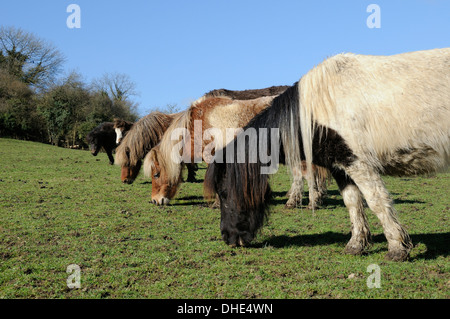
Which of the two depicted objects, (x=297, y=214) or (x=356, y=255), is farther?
(x=297, y=214)

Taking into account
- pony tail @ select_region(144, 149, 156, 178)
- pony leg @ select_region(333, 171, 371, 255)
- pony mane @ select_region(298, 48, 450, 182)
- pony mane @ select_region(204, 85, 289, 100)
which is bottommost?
pony leg @ select_region(333, 171, 371, 255)

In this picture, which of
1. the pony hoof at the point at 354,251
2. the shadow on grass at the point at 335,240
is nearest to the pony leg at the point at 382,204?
the pony hoof at the point at 354,251

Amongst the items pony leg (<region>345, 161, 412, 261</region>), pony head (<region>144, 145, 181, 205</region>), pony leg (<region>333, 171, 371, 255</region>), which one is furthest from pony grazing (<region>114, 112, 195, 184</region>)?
pony leg (<region>345, 161, 412, 261</region>)

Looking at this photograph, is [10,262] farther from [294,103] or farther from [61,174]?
[61,174]

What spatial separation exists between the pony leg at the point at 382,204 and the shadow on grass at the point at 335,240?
0.73 m

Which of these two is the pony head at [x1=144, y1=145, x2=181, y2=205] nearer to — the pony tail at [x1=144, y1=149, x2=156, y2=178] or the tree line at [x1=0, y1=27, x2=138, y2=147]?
the pony tail at [x1=144, y1=149, x2=156, y2=178]

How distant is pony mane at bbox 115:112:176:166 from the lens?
33.2 ft

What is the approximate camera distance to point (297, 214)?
7738mm

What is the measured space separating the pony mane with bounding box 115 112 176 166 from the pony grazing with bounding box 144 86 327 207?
187 cm

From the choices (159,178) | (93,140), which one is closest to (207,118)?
(159,178)

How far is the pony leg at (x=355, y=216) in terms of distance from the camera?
4.94 metres

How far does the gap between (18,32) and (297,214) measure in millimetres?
44395
